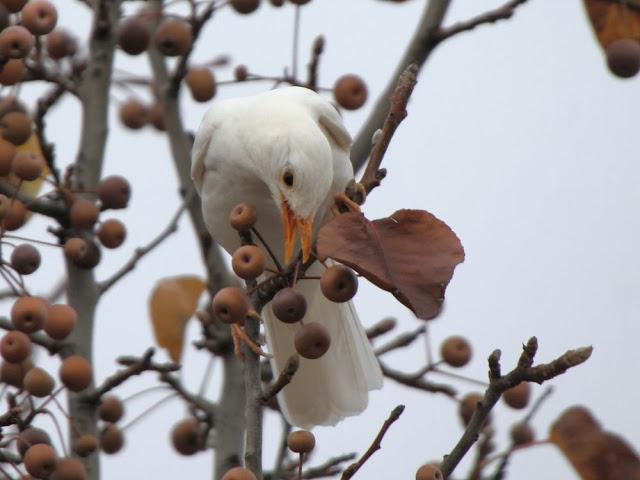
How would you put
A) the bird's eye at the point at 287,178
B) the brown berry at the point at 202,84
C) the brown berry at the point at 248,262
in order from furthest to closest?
the brown berry at the point at 202,84 → the bird's eye at the point at 287,178 → the brown berry at the point at 248,262

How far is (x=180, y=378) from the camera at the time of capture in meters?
4.42

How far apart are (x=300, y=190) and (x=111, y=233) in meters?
0.61

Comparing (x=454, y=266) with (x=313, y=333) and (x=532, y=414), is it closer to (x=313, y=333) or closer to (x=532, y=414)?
(x=313, y=333)

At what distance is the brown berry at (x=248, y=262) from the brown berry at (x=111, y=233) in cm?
→ 107

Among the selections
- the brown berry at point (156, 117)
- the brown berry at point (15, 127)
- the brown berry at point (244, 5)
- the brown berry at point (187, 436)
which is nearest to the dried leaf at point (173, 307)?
the brown berry at point (187, 436)

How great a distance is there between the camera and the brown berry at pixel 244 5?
438 centimetres

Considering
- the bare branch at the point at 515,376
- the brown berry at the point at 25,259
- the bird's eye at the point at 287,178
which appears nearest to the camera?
the bare branch at the point at 515,376

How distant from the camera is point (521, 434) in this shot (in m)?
4.21

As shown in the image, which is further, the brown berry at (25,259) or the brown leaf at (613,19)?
the brown leaf at (613,19)

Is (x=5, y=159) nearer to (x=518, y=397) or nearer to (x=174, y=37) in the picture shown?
Answer: (x=174, y=37)

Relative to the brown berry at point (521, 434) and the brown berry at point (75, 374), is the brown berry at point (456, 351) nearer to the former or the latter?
the brown berry at point (521, 434)

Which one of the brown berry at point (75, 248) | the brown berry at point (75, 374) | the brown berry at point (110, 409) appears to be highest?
the brown berry at point (75, 248)

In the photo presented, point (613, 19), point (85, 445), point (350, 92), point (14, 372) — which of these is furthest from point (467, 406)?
point (14, 372)

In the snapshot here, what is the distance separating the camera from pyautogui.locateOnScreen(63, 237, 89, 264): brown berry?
375cm
